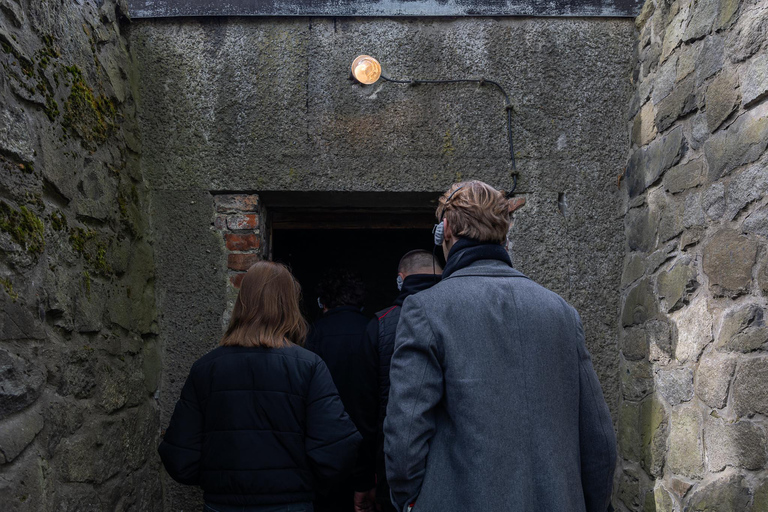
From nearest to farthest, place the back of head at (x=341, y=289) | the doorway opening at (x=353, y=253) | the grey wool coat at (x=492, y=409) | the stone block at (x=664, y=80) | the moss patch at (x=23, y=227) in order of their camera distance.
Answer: the grey wool coat at (x=492, y=409), the moss patch at (x=23, y=227), the stone block at (x=664, y=80), the back of head at (x=341, y=289), the doorway opening at (x=353, y=253)

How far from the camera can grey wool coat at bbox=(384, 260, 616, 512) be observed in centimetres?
152

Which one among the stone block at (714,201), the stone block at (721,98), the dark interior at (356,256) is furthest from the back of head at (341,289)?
the dark interior at (356,256)

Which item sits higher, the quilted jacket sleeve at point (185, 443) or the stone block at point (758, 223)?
the stone block at point (758, 223)

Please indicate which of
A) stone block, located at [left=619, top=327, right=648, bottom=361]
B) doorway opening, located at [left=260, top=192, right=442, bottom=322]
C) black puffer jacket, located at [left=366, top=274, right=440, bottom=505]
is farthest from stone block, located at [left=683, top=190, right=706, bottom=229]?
doorway opening, located at [left=260, top=192, right=442, bottom=322]

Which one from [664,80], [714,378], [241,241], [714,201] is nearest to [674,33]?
[664,80]

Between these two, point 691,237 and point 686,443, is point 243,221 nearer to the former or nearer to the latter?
point 691,237

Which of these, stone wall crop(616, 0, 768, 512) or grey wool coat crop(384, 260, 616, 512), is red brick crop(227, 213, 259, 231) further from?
stone wall crop(616, 0, 768, 512)

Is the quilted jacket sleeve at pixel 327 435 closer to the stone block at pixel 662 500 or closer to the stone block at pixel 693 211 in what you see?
the stone block at pixel 662 500

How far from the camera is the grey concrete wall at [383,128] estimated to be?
2854 mm

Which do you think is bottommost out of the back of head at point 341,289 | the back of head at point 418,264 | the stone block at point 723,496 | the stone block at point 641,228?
the stone block at point 723,496

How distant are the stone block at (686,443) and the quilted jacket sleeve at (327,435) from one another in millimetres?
1220

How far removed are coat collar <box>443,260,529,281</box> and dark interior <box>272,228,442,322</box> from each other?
15.6ft

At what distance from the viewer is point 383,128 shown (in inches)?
114

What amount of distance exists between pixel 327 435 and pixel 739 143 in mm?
1711
